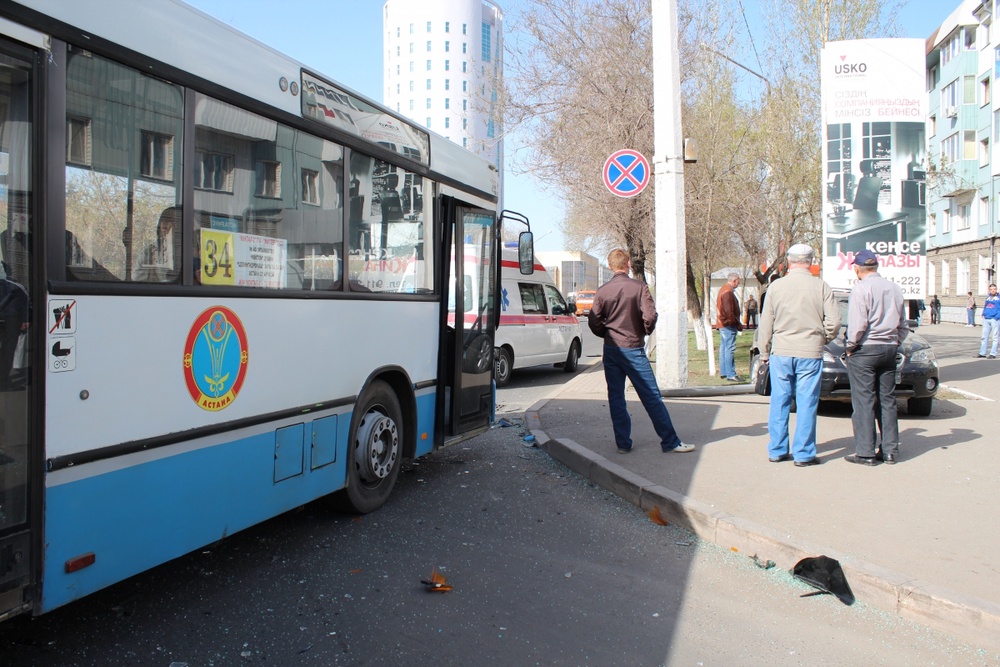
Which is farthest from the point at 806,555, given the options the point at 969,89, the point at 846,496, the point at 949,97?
the point at 949,97

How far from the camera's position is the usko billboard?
13.2 meters

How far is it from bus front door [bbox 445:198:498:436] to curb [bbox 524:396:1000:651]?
1.16 metres

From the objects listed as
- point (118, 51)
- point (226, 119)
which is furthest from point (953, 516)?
point (118, 51)

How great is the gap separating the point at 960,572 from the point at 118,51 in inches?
199

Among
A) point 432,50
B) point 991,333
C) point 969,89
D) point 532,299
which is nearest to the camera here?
point 532,299

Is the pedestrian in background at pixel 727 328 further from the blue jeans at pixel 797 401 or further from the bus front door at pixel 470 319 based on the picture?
the bus front door at pixel 470 319

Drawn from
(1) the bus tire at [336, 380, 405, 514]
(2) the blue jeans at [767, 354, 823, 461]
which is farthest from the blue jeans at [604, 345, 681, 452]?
(1) the bus tire at [336, 380, 405, 514]

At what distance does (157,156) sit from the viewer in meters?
3.68

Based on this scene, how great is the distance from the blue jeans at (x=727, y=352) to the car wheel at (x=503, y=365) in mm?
3732

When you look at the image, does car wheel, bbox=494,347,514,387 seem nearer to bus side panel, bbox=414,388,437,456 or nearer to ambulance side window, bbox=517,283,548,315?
ambulance side window, bbox=517,283,548,315

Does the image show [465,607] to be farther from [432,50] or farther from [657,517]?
[432,50]

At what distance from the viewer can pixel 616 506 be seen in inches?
242

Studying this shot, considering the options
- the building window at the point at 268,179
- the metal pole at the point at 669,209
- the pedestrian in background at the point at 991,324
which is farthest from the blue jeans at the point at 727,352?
the building window at the point at 268,179

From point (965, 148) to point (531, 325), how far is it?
129ft
